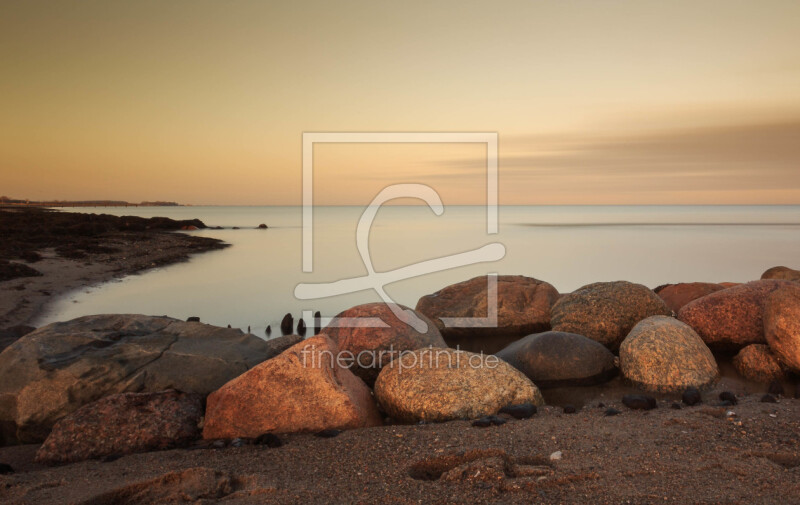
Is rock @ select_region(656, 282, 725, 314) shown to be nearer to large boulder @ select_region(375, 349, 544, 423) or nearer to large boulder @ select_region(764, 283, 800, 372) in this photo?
large boulder @ select_region(764, 283, 800, 372)

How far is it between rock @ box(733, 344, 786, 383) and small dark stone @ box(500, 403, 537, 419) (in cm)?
344

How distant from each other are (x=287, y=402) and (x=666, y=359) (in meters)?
4.48

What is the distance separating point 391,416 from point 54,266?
15849mm

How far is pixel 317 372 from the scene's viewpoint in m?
5.35

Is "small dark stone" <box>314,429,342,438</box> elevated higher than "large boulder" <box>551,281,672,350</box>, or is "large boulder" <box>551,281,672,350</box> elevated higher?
"large boulder" <box>551,281,672,350</box>

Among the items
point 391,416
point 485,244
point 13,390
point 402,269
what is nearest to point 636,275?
point 402,269

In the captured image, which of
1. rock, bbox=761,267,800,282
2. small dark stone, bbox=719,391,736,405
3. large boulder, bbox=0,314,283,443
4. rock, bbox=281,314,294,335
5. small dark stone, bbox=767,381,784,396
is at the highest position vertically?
rock, bbox=761,267,800,282

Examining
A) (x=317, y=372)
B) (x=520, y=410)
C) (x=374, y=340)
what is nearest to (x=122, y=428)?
(x=317, y=372)

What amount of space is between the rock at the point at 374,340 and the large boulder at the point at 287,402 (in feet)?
4.51

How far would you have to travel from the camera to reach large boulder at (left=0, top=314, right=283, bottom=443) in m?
5.24

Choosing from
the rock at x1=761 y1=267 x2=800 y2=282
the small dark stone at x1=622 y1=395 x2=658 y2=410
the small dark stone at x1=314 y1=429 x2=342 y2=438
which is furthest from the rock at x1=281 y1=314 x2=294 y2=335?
the rock at x1=761 y1=267 x2=800 y2=282

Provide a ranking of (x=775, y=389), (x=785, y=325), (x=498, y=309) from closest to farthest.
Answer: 1. (x=775, y=389)
2. (x=785, y=325)
3. (x=498, y=309)

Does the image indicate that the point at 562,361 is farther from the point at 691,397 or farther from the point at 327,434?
the point at 327,434

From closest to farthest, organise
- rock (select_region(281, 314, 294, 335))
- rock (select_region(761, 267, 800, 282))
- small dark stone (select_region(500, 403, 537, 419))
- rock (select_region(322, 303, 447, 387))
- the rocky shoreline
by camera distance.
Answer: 1. the rocky shoreline
2. small dark stone (select_region(500, 403, 537, 419))
3. rock (select_region(322, 303, 447, 387))
4. rock (select_region(281, 314, 294, 335))
5. rock (select_region(761, 267, 800, 282))
